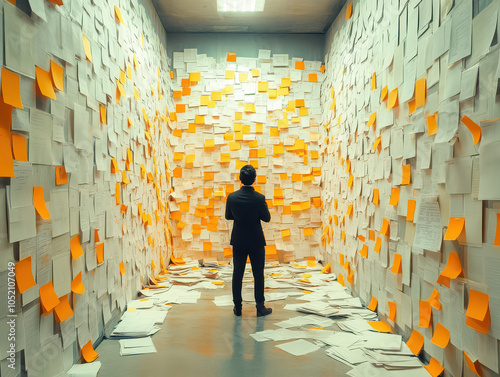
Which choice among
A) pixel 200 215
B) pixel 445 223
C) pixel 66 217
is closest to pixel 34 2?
pixel 66 217

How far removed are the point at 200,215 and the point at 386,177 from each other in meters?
2.58

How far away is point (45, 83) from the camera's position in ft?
4.99

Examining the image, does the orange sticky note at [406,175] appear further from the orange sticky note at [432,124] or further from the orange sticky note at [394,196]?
the orange sticky note at [432,124]

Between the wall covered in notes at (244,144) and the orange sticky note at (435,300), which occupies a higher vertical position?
the wall covered in notes at (244,144)

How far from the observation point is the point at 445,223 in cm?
171

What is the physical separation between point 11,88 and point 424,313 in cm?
213

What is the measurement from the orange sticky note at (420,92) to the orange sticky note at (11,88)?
1863 mm

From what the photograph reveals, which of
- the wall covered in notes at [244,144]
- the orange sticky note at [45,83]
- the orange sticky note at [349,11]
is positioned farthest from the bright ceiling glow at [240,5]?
the orange sticky note at [45,83]

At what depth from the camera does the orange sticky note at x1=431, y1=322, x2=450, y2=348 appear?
1695mm

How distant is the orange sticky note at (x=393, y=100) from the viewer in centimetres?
224

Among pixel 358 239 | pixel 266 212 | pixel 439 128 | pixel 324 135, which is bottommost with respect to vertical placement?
pixel 358 239

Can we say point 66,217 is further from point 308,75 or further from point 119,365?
point 308,75

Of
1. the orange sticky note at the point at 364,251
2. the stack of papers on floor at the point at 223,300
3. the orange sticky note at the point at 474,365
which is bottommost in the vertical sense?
the stack of papers on floor at the point at 223,300

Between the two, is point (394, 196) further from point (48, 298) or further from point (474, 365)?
point (48, 298)
